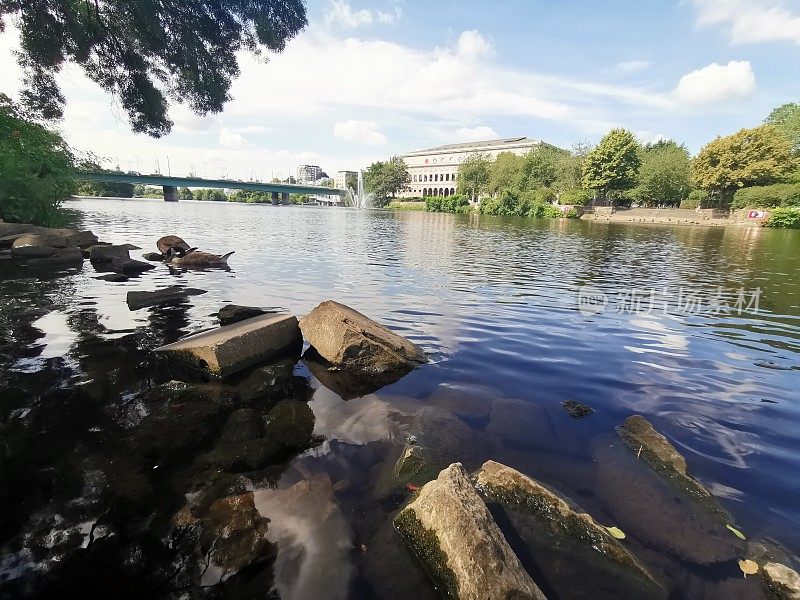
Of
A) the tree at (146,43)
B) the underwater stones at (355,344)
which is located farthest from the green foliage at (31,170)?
the underwater stones at (355,344)

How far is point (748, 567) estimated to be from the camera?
11.3ft

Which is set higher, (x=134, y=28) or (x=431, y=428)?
(x=134, y=28)

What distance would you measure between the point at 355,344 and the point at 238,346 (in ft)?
6.81

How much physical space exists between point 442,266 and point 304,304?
397 inches

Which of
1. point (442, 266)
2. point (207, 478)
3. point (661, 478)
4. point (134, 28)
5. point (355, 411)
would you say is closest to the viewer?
point (207, 478)

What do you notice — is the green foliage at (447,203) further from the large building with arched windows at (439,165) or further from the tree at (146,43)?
the tree at (146,43)

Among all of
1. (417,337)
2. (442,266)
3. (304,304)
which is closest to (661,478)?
(417,337)

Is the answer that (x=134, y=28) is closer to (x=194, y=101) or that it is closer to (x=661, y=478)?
(x=194, y=101)

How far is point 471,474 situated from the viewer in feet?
14.9

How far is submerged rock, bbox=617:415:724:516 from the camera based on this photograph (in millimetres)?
4359

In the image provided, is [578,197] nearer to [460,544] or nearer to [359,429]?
[359,429]

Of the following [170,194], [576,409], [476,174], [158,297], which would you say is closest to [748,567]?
[576,409]

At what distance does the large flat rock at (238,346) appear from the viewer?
22.4ft

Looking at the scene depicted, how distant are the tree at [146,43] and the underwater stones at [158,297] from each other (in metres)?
8.96
